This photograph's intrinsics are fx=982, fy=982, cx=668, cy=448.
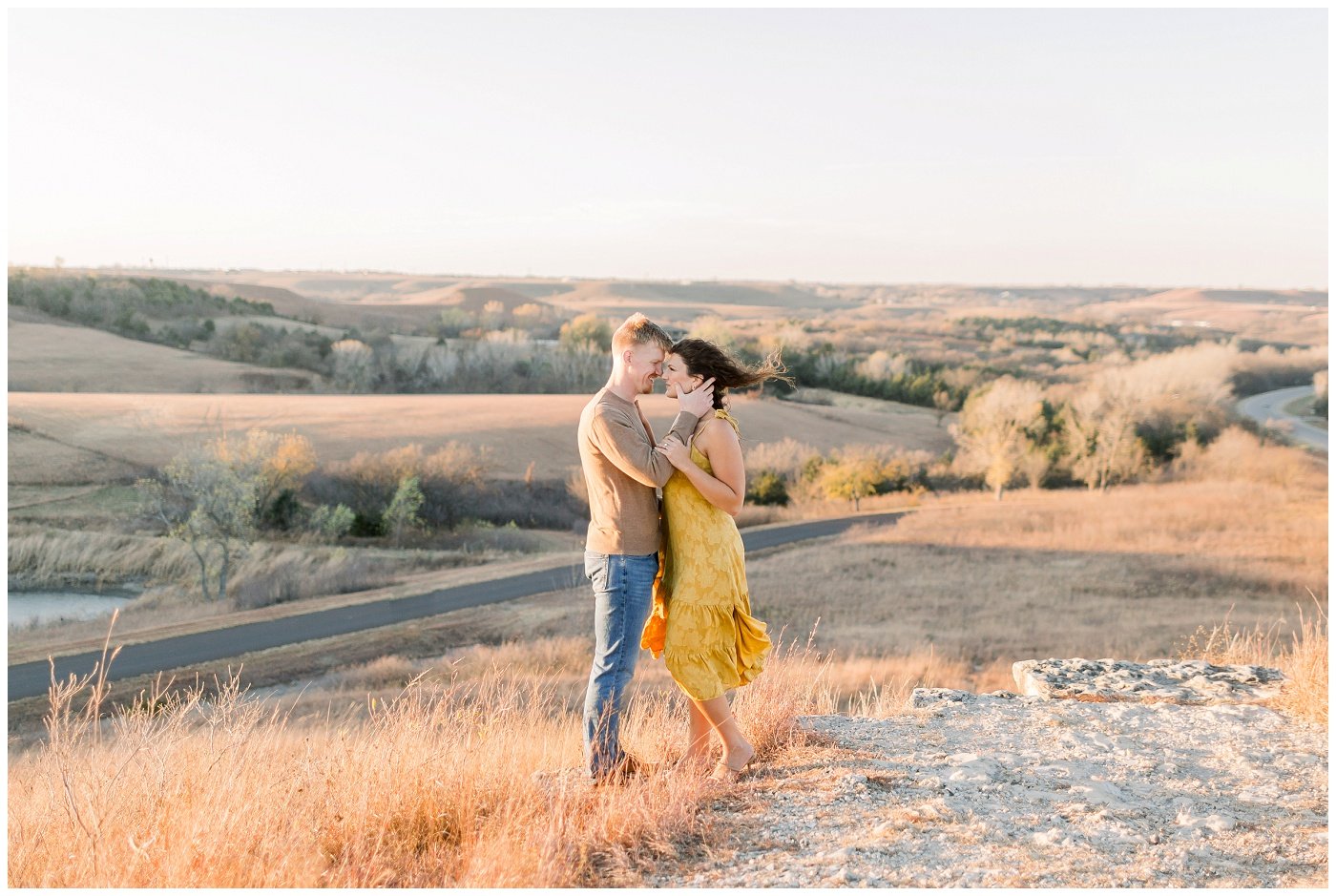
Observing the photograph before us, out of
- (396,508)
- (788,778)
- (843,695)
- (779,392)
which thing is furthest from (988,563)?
(779,392)

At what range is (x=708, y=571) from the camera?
4.67 metres

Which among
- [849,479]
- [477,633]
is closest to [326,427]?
[849,479]

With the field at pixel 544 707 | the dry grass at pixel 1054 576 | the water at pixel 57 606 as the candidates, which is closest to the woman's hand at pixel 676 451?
the field at pixel 544 707

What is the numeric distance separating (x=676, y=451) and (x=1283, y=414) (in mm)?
78965

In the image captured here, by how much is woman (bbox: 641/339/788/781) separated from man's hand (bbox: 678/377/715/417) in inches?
1.4

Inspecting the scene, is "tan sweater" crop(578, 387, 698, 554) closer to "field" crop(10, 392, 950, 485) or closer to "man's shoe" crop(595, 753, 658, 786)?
"man's shoe" crop(595, 753, 658, 786)

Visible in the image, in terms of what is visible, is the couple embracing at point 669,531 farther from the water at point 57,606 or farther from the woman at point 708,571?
the water at point 57,606

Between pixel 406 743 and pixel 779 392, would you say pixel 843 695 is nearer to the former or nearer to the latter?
pixel 406 743

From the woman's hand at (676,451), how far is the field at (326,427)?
27878 mm

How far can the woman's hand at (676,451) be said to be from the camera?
14.4ft

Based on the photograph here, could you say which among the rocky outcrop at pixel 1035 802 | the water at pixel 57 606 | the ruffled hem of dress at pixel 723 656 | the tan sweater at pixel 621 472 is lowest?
the water at pixel 57 606

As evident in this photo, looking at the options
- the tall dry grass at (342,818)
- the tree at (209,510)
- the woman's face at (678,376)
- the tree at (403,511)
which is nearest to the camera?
the tall dry grass at (342,818)

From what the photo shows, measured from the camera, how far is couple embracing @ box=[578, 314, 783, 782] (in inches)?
176

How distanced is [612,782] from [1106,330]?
141 meters
